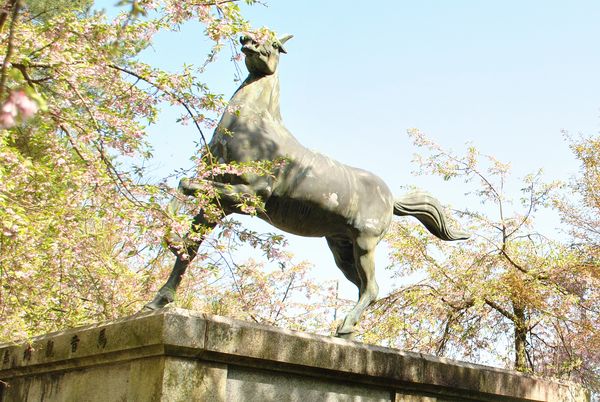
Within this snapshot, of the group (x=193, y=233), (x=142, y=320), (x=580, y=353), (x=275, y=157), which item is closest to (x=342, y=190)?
(x=275, y=157)

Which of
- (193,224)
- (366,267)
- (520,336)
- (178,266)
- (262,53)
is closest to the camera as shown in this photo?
(178,266)

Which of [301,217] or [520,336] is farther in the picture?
[520,336]

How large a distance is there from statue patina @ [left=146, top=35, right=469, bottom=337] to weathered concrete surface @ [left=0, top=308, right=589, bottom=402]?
1.72 ft

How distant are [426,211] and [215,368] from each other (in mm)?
2636

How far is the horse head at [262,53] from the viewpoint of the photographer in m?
5.02

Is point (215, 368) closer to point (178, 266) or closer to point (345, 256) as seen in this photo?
point (178, 266)

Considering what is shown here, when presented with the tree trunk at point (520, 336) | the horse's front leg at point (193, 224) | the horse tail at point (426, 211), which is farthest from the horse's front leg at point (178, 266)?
the tree trunk at point (520, 336)

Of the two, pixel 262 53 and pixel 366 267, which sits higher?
pixel 262 53

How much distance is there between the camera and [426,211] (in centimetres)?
584

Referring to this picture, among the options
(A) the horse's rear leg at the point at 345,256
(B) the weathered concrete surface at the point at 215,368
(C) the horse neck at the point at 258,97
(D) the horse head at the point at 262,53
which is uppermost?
(D) the horse head at the point at 262,53

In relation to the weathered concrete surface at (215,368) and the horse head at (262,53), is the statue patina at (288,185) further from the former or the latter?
the weathered concrete surface at (215,368)

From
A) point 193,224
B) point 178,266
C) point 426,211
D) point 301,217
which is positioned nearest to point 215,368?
point 178,266

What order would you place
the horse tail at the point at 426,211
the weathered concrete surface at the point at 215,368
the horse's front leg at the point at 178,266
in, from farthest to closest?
the horse tail at the point at 426,211, the horse's front leg at the point at 178,266, the weathered concrete surface at the point at 215,368

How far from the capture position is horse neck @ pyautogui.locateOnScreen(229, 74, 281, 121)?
4965 mm
